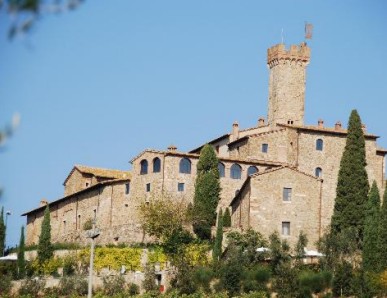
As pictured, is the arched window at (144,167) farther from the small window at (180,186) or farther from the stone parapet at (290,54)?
the stone parapet at (290,54)

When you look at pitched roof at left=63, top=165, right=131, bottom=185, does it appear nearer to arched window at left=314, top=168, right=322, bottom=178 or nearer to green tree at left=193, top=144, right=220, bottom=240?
green tree at left=193, top=144, right=220, bottom=240

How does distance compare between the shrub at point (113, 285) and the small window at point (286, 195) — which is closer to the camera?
the shrub at point (113, 285)

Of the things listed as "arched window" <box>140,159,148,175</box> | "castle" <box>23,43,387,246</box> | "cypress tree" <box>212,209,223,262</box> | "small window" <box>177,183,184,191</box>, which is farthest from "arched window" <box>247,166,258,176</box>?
"cypress tree" <box>212,209,223,262</box>

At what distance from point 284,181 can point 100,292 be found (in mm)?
12352

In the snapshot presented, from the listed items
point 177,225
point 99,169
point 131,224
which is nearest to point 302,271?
point 177,225

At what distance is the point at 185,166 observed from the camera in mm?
60438

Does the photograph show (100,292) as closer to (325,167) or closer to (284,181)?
(284,181)

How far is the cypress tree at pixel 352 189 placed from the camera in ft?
177

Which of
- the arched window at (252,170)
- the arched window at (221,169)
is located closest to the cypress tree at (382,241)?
the arched window at (252,170)

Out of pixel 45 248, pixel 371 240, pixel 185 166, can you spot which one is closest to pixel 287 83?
pixel 185 166

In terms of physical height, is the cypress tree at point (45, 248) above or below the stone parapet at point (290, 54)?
below

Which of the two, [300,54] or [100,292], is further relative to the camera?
[300,54]

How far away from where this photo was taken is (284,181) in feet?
180

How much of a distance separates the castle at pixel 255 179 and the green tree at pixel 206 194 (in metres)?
1.45
